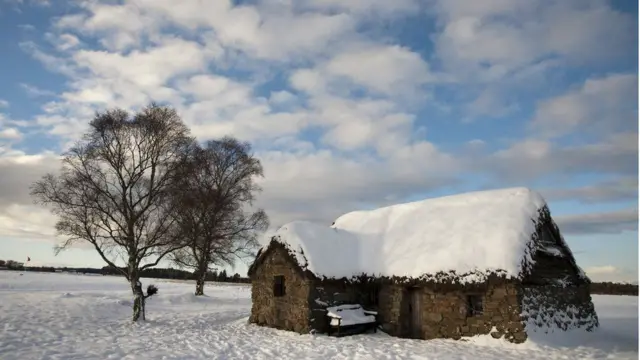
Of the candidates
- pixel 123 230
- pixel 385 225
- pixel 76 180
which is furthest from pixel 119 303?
pixel 385 225

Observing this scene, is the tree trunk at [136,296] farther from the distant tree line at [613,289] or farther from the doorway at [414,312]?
the distant tree line at [613,289]

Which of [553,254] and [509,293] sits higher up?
[553,254]

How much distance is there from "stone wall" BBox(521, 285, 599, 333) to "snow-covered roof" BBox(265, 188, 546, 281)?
3.92ft

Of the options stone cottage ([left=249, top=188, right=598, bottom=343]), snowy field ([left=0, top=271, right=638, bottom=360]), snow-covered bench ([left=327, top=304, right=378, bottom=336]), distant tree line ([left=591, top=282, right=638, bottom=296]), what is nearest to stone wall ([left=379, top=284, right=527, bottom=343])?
stone cottage ([left=249, top=188, right=598, bottom=343])

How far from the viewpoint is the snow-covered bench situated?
15812 mm

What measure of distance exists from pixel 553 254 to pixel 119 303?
799 inches

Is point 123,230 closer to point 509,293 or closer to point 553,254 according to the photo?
point 509,293

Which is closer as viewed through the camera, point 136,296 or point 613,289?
point 136,296

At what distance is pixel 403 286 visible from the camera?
53.4ft

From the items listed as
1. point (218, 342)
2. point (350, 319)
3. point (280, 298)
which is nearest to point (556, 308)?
point (350, 319)

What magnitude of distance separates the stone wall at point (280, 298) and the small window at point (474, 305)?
5.70 meters

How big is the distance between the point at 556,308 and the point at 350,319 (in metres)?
7.02

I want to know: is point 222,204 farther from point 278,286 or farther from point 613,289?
point 613,289

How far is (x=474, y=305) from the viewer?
584 inches
